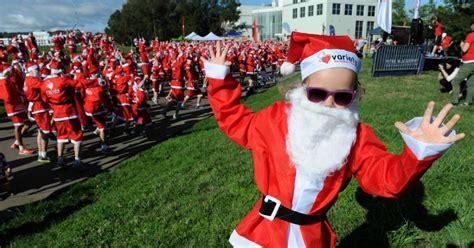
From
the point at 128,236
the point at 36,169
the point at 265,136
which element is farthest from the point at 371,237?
the point at 36,169

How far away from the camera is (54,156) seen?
26.6 ft

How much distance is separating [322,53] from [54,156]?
7881mm

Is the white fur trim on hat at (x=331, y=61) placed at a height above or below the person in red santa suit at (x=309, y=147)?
above

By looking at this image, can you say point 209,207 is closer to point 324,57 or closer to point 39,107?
point 324,57

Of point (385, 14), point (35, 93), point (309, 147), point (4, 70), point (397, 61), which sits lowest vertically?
point (397, 61)

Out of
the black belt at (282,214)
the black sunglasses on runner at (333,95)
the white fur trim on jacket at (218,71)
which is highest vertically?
the white fur trim on jacket at (218,71)

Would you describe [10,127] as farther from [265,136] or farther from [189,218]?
[265,136]

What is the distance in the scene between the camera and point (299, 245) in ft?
6.49

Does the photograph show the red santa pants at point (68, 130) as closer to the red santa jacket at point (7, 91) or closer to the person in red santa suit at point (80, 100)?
the person in red santa suit at point (80, 100)

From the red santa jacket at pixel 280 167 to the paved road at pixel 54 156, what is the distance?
5.12 m

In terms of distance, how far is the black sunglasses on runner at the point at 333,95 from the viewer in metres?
1.88

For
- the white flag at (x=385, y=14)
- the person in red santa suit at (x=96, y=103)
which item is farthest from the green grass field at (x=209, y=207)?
the white flag at (x=385, y=14)

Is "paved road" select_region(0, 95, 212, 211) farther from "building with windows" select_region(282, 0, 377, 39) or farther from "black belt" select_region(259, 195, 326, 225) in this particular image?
"building with windows" select_region(282, 0, 377, 39)

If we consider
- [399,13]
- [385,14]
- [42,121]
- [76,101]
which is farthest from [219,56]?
[399,13]
